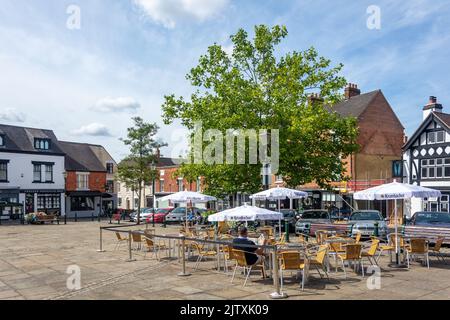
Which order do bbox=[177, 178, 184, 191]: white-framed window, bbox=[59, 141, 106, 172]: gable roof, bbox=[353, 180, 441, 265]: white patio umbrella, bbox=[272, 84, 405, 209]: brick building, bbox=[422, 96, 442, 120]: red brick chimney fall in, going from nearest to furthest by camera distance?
1. bbox=[353, 180, 441, 265]: white patio umbrella
2. bbox=[422, 96, 442, 120]: red brick chimney
3. bbox=[272, 84, 405, 209]: brick building
4. bbox=[59, 141, 106, 172]: gable roof
5. bbox=[177, 178, 184, 191]: white-framed window

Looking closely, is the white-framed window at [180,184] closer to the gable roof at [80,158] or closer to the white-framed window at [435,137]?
the gable roof at [80,158]

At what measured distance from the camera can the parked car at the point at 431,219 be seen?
18.4m

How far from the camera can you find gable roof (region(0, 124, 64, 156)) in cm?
4575

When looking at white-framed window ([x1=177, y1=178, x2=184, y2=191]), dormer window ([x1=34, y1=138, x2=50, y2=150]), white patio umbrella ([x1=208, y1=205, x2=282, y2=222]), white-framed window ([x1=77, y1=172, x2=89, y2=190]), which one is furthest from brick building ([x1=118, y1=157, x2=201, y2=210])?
white patio umbrella ([x1=208, y1=205, x2=282, y2=222])

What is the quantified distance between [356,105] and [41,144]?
34.9 m

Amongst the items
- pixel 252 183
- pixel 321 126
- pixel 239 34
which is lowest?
pixel 252 183

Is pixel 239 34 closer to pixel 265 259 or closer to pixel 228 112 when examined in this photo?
pixel 228 112

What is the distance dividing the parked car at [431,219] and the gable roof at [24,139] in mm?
40881

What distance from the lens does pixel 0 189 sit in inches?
1719

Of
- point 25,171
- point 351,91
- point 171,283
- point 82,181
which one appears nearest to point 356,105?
point 351,91

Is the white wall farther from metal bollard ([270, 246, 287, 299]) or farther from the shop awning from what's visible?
metal bollard ([270, 246, 287, 299])

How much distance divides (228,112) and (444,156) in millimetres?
17971

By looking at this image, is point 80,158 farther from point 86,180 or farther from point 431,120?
point 431,120
